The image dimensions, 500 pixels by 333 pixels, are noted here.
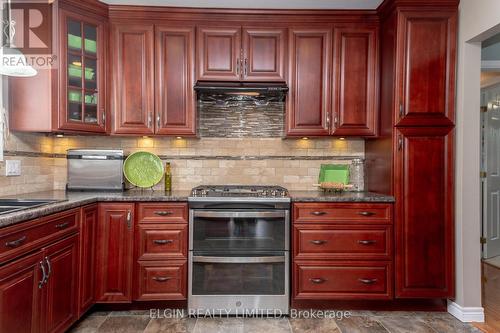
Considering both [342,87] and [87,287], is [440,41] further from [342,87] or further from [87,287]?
[87,287]

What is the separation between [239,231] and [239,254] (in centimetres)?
17

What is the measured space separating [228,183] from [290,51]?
1.32 m

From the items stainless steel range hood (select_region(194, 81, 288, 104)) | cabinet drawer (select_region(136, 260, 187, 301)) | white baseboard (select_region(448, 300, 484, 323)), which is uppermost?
stainless steel range hood (select_region(194, 81, 288, 104))

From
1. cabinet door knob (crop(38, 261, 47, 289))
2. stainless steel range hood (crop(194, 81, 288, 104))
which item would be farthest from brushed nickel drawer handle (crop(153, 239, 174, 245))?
stainless steel range hood (crop(194, 81, 288, 104))

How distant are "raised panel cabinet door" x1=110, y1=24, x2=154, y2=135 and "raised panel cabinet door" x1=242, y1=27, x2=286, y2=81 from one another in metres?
0.81

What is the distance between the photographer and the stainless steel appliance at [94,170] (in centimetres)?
293

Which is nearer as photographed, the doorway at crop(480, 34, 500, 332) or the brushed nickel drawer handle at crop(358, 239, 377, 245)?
the brushed nickel drawer handle at crop(358, 239, 377, 245)

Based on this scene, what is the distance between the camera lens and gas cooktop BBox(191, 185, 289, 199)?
264cm

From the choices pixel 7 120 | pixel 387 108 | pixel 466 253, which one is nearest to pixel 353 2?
pixel 387 108

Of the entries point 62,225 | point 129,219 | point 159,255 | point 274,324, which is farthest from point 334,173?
point 62,225

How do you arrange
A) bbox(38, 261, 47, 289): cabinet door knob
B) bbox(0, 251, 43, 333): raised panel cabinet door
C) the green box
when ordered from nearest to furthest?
bbox(0, 251, 43, 333): raised panel cabinet door
bbox(38, 261, 47, 289): cabinet door knob
the green box

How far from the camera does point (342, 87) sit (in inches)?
115

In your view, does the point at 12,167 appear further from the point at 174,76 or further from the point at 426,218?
the point at 426,218

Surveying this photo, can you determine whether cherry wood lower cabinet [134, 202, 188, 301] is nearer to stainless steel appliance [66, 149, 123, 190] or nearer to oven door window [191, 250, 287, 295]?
oven door window [191, 250, 287, 295]
